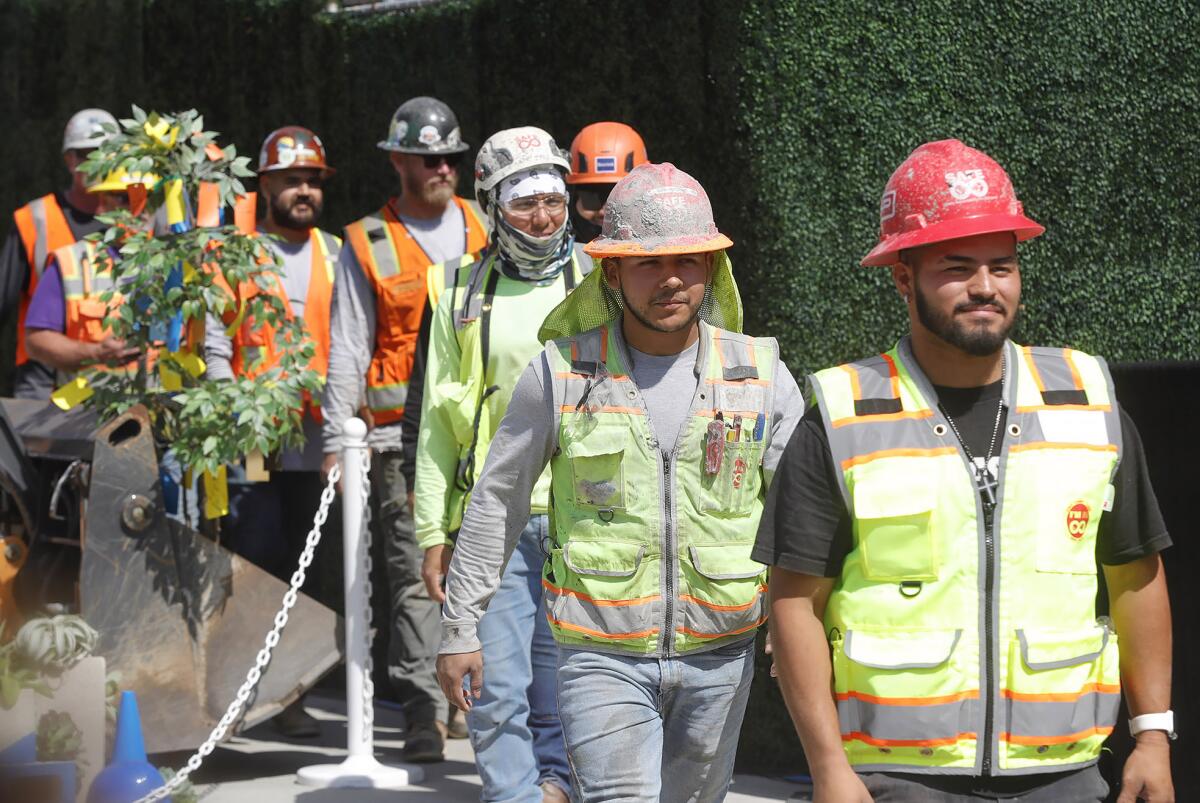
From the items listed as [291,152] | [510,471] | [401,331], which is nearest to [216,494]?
[401,331]

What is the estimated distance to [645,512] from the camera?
429 centimetres

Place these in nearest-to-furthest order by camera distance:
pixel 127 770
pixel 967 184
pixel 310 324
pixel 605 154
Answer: pixel 967 184 < pixel 127 770 < pixel 605 154 < pixel 310 324

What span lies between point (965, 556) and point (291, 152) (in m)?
5.38

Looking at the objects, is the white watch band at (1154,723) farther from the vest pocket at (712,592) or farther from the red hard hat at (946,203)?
the vest pocket at (712,592)

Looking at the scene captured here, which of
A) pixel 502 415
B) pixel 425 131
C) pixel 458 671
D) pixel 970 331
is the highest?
pixel 425 131

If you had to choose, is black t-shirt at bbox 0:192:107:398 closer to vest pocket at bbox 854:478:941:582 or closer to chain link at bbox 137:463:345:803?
chain link at bbox 137:463:345:803

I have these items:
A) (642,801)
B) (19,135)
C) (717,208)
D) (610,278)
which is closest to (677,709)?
(642,801)

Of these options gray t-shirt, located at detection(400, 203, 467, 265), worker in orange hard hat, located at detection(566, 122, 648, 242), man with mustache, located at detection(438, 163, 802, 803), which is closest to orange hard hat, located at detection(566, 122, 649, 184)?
worker in orange hard hat, located at detection(566, 122, 648, 242)

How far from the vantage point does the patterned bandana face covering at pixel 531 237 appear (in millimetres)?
5691

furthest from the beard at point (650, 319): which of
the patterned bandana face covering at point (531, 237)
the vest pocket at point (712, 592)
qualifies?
the patterned bandana face covering at point (531, 237)

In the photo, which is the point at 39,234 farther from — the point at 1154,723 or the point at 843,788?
the point at 1154,723

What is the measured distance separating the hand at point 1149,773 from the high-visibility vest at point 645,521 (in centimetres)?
111

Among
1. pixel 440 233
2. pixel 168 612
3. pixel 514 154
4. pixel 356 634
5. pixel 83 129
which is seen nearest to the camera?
pixel 514 154

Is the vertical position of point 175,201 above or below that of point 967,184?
above
